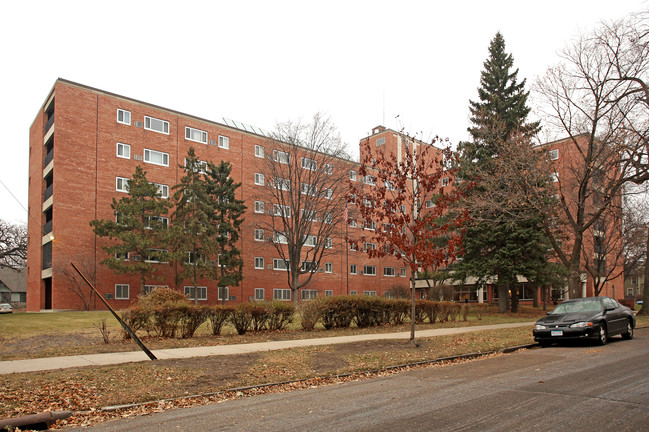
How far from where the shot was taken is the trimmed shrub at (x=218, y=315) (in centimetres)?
1538

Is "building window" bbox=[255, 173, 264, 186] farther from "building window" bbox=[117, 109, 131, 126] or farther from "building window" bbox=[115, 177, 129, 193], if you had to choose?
"building window" bbox=[117, 109, 131, 126]

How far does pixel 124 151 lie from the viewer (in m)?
41.9

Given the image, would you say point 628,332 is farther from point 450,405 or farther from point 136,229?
point 136,229

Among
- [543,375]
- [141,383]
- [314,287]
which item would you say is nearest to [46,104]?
Result: [314,287]

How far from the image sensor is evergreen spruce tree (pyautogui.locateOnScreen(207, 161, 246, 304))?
139 feet

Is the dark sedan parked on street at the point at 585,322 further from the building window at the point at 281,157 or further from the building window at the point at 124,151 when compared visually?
the building window at the point at 124,151

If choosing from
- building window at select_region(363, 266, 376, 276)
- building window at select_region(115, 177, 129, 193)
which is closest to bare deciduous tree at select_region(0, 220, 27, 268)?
building window at select_region(115, 177, 129, 193)

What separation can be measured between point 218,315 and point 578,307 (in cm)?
1106

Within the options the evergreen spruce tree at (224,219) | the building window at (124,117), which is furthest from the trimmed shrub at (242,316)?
the building window at (124,117)

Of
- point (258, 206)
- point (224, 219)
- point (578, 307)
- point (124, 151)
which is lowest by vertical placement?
point (578, 307)

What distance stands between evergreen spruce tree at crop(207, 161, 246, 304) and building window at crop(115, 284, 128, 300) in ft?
24.6

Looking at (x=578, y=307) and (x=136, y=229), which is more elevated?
(x=136, y=229)

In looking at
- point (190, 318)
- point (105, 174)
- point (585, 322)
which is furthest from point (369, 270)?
point (585, 322)

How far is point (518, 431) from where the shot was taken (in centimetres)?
535
